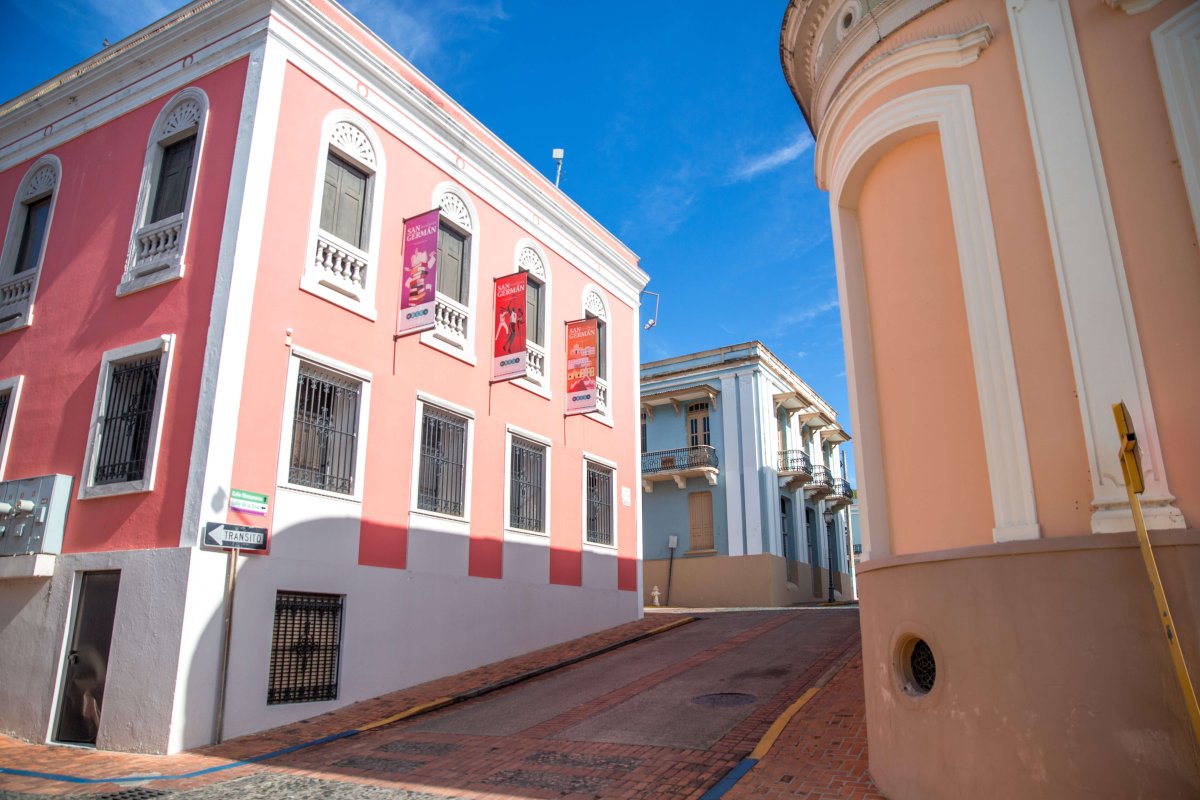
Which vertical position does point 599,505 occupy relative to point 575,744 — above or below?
above

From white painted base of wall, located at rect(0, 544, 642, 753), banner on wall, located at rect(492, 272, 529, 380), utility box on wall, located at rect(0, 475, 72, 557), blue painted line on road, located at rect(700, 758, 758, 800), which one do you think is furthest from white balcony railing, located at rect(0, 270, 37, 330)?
blue painted line on road, located at rect(700, 758, 758, 800)

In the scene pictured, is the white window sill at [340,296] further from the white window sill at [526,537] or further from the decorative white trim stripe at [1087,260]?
the decorative white trim stripe at [1087,260]

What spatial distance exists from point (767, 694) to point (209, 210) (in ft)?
32.0

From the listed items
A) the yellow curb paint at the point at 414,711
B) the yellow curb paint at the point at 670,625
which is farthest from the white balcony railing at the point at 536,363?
the yellow curb paint at the point at 414,711

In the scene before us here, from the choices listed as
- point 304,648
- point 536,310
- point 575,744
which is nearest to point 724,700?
point 575,744

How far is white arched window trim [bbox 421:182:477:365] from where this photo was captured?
14266 mm

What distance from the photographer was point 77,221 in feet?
43.5

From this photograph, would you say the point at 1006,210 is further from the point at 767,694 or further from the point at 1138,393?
the point at 767,694

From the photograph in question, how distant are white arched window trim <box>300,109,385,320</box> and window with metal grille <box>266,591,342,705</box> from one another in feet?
14.1

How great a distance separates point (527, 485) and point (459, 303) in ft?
12.1

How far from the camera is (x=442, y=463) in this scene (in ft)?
45.8

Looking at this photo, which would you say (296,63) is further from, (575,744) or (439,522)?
(575,744)

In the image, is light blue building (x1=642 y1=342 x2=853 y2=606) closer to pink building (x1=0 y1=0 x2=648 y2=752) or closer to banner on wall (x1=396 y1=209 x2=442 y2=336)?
pink building (x1=0 y1=0 x2=648 y2=752)

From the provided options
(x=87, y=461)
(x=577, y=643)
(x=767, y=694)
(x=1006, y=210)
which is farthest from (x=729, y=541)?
(x=1006, y=210)
